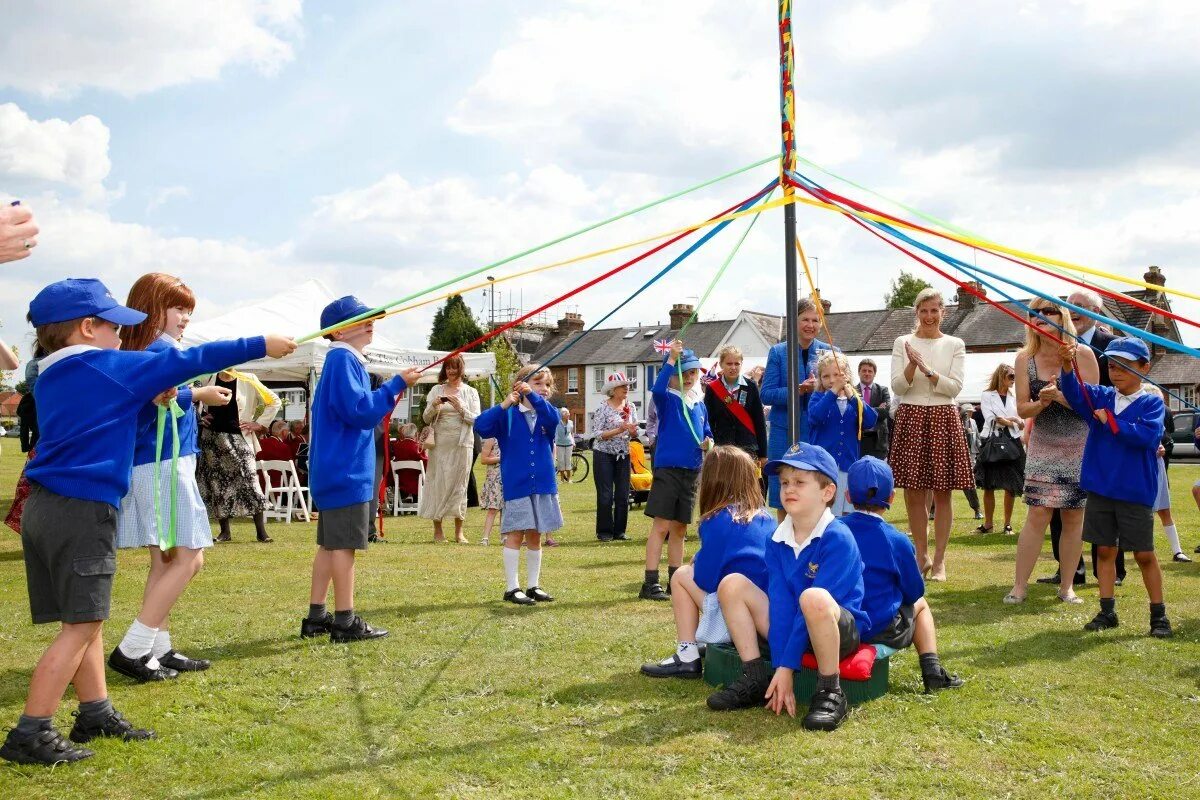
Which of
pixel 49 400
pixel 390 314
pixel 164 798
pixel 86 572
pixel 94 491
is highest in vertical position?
pixel 390 314

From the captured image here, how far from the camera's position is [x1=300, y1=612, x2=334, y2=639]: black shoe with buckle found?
5.30 metres

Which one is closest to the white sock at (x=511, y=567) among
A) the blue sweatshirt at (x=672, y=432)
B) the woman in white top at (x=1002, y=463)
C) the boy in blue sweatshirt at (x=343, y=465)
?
the blue sweatshirt at (x=672, y=432)

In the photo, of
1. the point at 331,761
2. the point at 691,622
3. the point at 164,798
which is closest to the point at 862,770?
the point at 691,622

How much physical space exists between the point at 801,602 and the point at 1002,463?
285 inches

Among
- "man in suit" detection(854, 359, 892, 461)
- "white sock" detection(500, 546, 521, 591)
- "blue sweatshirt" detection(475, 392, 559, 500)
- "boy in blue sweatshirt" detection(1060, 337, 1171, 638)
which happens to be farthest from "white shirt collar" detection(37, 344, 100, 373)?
"man in suit" detection(854, 359, 892, 461)

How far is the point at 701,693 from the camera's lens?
4.22 meters

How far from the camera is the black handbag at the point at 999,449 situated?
10094 mm

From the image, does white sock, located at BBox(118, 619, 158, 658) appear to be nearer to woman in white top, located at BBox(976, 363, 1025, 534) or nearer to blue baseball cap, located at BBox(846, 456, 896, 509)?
blue baseball cap, located at BBox(846, 456, 896, 509)

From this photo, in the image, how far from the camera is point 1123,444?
535cm

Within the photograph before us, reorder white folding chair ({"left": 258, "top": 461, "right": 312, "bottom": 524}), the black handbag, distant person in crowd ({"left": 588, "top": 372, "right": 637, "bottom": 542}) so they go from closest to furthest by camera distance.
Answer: the black handbag, distant person in crowd ({"left": 588, "top": 372, "right": 637, "bottom": 542}), white folding chair ({"left": 258, "top": 461, "right": 312, "bottom": 524})

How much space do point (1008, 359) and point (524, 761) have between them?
20470 millimetres

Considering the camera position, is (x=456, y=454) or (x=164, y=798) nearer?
(x=164, y=798)

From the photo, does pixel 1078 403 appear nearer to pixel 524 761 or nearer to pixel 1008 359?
pixel 524 761

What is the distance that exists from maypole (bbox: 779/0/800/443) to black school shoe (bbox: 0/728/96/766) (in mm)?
3063
